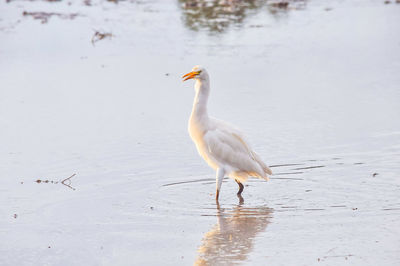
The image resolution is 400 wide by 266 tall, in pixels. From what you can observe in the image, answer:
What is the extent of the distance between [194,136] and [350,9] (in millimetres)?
14618

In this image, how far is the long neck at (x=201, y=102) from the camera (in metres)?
9.58

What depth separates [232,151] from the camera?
9.68 metres

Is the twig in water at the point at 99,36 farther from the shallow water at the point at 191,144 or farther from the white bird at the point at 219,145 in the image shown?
the white bird at the point at 219,145

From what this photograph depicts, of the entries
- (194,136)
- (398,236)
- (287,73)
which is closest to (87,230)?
(194,136)

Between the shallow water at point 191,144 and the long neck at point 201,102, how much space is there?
0.88m

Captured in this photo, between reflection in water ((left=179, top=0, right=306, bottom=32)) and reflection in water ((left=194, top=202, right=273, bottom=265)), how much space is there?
12165 millimetres

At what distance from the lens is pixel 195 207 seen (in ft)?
29.5

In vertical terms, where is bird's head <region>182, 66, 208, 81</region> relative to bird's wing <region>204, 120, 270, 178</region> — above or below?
above

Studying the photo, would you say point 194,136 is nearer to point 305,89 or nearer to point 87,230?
point 87,230

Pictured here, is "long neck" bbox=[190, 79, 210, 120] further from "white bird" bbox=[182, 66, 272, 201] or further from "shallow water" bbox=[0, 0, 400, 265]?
"shallow water" bbox=[0, 0, 400, 265]

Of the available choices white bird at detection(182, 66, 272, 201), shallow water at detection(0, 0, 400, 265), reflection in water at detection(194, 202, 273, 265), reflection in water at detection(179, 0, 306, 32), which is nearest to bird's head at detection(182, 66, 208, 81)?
white bird at detection(182, 66, 272, 201)

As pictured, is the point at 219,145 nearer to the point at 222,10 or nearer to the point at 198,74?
the point at 198,74

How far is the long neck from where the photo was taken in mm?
9578

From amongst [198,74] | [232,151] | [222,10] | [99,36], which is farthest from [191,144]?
[222,10]
